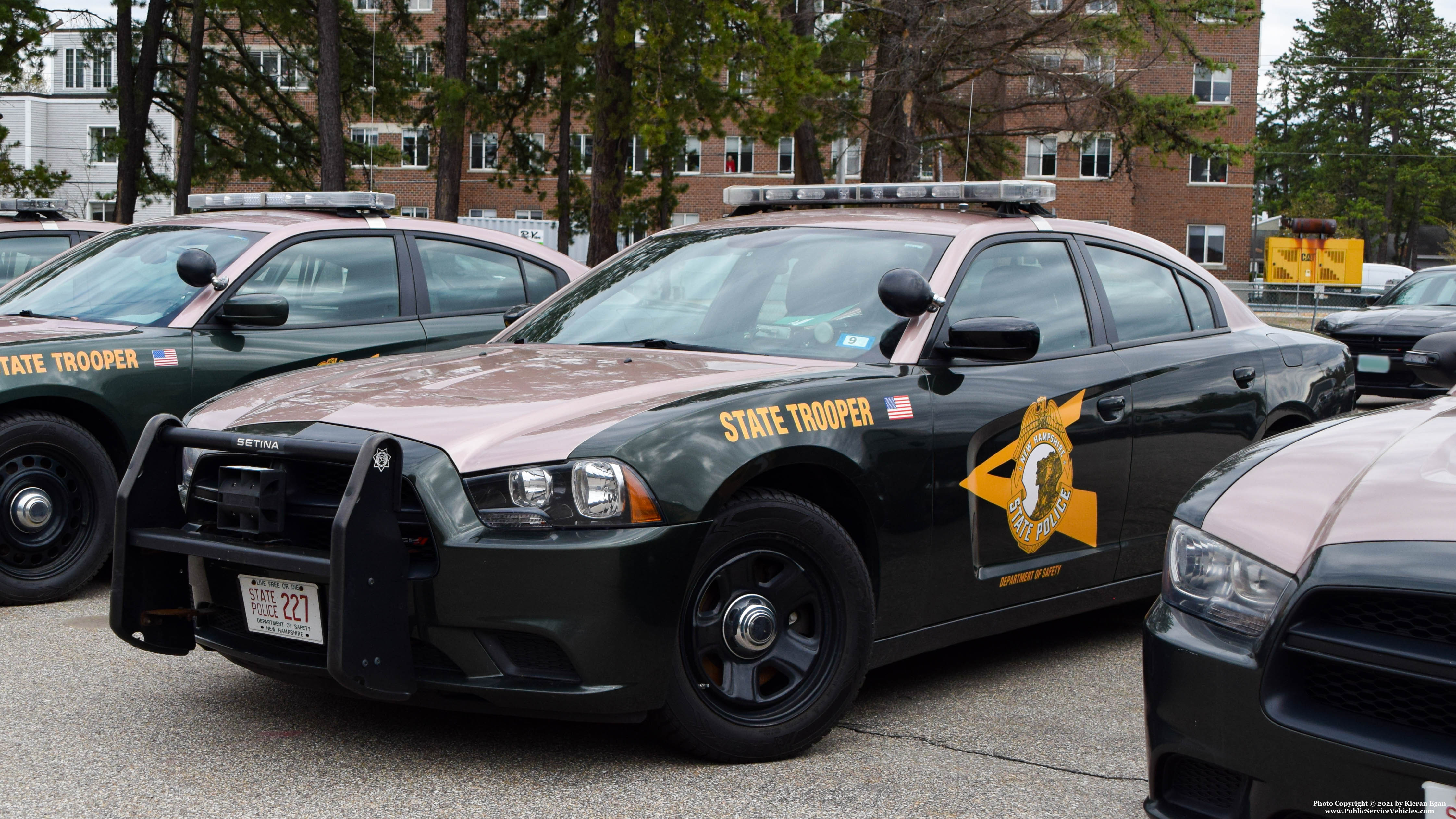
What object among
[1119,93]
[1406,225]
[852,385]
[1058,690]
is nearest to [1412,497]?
[852,385]

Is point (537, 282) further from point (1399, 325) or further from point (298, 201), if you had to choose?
point (1399, 325)

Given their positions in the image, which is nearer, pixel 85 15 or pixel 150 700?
pixel 150 700

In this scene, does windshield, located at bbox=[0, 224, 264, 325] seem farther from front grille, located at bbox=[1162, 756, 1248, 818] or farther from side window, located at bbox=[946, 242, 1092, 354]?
front grille, located at bbox=[1162, 756, 1248, 818]

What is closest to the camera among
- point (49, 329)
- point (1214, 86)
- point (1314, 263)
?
point (49, 329)

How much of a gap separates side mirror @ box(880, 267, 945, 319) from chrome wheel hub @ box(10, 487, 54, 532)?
3696 millimetres

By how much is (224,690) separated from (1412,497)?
11.6 ft

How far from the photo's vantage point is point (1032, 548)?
4.67 m

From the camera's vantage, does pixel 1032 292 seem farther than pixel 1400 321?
No

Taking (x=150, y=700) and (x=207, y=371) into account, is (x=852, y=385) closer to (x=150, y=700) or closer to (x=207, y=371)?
A: (x=150, y=700)

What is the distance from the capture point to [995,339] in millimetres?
4324

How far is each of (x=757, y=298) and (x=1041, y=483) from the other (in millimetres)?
1132

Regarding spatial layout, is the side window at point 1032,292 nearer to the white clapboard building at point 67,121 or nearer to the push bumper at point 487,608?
the push bumper at point 487,608

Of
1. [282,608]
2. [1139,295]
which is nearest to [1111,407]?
[1139,295]

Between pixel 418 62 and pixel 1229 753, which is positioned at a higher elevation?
pixel 418 62
